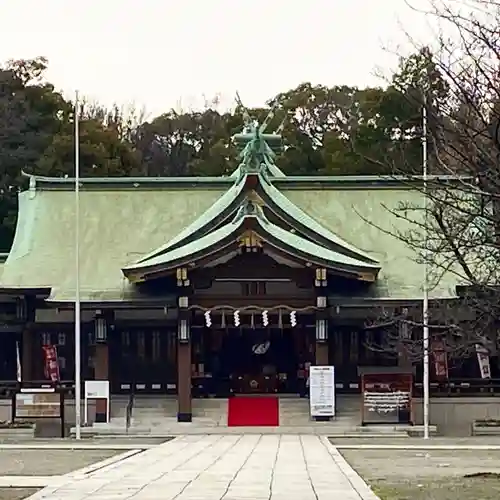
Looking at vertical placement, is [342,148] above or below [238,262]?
above

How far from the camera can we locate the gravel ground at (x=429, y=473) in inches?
600

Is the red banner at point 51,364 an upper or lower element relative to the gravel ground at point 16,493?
upper

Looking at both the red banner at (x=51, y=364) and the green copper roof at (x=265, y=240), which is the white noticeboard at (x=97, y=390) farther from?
the green copper roof at (x=265, y=240)

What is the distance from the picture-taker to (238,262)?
107ft

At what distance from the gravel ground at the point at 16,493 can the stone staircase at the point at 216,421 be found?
47.2ft

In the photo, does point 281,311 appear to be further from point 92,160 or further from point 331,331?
point 92,160

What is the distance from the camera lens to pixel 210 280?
32.6 metres

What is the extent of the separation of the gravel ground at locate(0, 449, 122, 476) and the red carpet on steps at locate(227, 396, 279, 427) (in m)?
8.16

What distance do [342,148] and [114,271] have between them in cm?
2258

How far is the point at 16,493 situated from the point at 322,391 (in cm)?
1694

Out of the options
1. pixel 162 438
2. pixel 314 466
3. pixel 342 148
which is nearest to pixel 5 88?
pixel 342 148

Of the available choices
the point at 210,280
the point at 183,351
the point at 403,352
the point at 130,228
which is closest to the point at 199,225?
the point at 210,280

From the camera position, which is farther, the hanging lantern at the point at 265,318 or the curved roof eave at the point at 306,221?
the curved roof eave at the point at 306,221

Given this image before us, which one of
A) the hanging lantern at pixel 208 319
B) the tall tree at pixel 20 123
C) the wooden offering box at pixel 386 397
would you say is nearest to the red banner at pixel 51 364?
the hanging lantern at pixel 208 319
